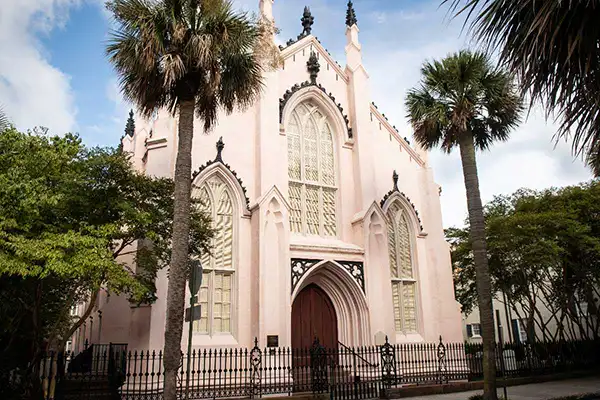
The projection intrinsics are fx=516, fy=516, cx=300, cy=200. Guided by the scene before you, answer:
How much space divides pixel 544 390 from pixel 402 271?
649 cm

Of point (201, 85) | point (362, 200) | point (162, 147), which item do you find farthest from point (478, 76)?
point (162, 147)

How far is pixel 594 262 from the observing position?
23734 millimetres

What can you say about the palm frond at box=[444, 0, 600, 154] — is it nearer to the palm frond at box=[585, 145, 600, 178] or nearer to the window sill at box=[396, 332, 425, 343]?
the palm frond at box=[585, 145, 600, 178]

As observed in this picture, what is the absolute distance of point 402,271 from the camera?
20891 mm

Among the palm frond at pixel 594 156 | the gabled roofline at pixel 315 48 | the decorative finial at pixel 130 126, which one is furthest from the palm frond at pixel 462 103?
the decorative finial at pixel 130 126

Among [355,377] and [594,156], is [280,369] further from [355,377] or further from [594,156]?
[594,156]

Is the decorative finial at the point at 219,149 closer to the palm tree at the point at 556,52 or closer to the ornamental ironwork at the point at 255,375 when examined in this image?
the ornamental ironwork at the point at 255,375

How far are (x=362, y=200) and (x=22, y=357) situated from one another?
13.4 m

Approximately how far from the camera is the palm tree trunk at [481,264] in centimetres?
1261

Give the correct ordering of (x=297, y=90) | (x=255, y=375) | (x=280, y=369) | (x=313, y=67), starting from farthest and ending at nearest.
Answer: (x=313, y=67)
(x=297, y=90)
(x=280, y=369)
(x=255, y=375)

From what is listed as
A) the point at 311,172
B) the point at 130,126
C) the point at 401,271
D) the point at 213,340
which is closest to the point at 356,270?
the point at 401,271

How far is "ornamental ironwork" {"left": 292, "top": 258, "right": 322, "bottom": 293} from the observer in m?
17.5

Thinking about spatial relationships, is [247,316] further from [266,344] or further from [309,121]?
[309,121]

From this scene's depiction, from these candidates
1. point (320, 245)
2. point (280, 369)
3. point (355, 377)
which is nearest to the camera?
point (280, 369)
